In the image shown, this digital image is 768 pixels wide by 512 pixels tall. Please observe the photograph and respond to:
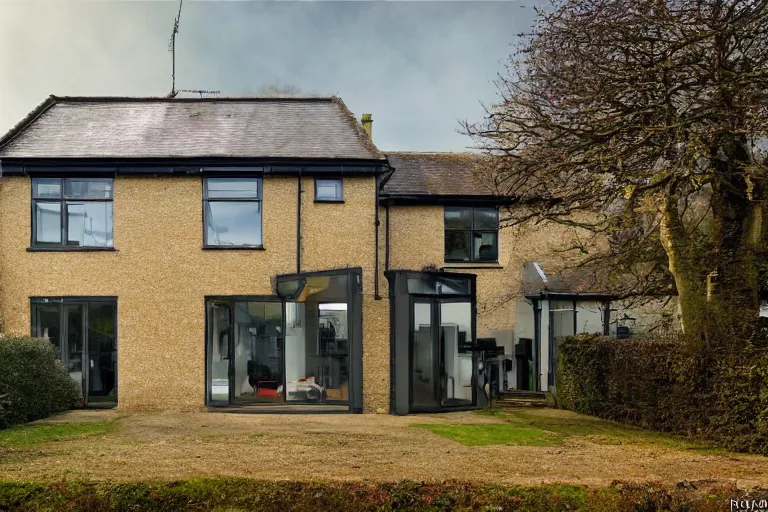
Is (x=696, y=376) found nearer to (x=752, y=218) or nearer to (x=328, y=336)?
(x=752, y=218)

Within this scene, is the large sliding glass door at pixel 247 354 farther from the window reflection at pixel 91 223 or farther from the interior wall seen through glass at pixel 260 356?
the window reflection at pixel 91 223

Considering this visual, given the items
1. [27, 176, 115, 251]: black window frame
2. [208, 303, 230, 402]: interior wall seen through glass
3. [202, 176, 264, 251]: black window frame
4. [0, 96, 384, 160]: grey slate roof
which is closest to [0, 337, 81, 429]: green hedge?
[27, 176, 115, 251]: black window frame

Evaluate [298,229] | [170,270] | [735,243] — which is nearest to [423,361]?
[298,229]

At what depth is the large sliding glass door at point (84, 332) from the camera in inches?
672

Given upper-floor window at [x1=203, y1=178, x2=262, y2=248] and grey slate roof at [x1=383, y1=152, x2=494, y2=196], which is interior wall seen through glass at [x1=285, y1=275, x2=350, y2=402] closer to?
upper-floor window at [x1=203, y1=178, x2=262, y2=248]

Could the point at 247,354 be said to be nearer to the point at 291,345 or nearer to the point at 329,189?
the point at 291,345

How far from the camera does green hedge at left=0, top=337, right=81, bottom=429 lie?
13914mm

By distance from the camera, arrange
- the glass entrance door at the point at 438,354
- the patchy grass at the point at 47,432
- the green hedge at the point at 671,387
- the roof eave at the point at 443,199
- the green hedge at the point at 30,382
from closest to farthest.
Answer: the patchy grass at the point at 47,432
the green hedge at the point at 671,387
the green hedge at the point at 30,382
the glass entrance door at the point at 438,354
the roof eave at the point at 443,199

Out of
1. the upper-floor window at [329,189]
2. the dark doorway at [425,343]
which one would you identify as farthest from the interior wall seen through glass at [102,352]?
the dark doorway at [425,343]

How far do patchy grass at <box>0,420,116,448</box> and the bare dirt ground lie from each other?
0.86ft

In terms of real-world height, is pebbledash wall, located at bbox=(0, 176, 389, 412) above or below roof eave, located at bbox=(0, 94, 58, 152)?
below

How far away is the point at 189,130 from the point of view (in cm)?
1853

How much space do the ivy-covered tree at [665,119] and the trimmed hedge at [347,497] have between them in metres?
5.51

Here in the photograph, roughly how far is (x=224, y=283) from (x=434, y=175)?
8316mm
